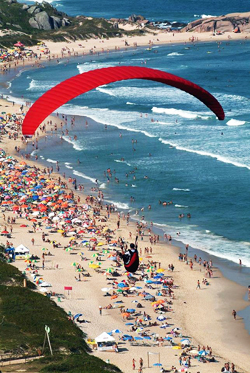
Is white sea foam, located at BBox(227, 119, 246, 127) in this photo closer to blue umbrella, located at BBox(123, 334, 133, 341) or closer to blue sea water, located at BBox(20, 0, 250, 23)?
blue umbrella, located at BBox(123, 334, 133, 341)

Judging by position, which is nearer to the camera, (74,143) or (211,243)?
(211,243)

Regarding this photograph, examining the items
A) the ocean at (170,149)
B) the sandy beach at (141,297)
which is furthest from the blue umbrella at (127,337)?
the ocean at (170,149)

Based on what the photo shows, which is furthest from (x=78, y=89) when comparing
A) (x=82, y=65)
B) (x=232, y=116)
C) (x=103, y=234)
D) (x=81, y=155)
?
(x=82, y=65)

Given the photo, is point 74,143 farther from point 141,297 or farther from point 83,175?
point 141,297

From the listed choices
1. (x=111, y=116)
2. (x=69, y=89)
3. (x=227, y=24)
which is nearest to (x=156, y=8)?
(x=227, y=24)

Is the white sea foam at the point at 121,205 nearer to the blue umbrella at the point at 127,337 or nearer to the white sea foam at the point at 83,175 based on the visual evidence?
the white sea foam at the point at 83,175

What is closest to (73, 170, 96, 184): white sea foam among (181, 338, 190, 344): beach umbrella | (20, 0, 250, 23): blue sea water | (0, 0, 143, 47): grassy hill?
(181, 338, 190, 344): beach umbrella
